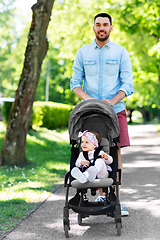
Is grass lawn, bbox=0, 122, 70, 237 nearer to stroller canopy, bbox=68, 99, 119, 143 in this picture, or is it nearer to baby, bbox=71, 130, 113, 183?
baby, bbox=71, 130, 113, 183

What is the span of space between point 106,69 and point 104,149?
1.04 m

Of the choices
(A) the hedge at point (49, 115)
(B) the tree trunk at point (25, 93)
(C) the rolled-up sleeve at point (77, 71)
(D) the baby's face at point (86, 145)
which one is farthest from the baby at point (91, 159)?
(A) the hedge at point (49, 115)

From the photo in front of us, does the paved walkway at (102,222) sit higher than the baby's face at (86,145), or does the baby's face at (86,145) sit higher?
the baby's face at (86,145)

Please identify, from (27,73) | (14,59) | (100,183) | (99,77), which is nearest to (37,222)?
(100,183)

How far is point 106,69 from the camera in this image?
4.71 meters

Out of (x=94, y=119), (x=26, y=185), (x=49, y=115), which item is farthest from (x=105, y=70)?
(x=49, y=115)

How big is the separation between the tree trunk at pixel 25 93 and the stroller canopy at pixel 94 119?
4.67 m

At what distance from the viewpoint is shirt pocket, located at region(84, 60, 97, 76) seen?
472 cm

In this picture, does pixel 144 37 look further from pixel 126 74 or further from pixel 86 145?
pixel 86 145

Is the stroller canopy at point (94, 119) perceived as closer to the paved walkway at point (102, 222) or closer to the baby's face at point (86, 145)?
the baby's face at point (86, 145)

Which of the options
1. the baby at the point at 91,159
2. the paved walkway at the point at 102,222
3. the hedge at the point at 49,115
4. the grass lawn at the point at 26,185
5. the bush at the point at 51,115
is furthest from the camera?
the bush at the point at 51,115

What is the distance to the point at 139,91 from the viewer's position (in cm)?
2667

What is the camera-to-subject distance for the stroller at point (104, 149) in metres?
4.01

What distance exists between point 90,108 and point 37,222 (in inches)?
62.7
